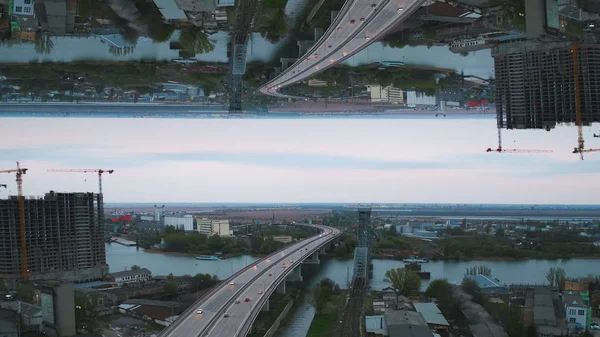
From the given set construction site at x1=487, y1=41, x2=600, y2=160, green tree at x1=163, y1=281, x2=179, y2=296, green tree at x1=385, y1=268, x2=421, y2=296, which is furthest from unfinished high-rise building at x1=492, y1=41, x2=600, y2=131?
green tree at x1=163, y1=281, x2=179, y2=296

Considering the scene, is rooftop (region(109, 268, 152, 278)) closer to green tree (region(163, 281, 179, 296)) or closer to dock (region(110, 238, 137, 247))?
dock (region(110, 238, 137, 247))

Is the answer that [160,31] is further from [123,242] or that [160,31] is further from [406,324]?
[123,242]

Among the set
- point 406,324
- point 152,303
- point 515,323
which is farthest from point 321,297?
point 515,323

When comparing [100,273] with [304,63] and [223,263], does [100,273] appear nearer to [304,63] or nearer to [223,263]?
[223,263]

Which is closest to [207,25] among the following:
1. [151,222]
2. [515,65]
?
[515,65]

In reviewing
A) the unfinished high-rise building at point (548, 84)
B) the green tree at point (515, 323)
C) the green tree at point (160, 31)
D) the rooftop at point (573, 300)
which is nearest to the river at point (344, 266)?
the rooftop at point (573, 300)

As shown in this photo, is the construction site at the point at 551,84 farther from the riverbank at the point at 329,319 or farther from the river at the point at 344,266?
the river at the point at 344,266
